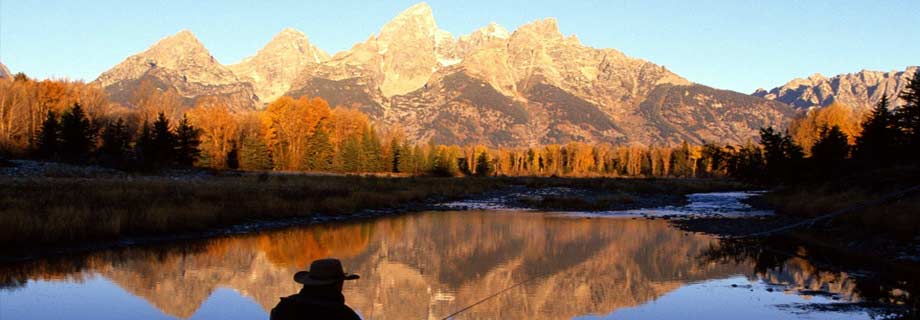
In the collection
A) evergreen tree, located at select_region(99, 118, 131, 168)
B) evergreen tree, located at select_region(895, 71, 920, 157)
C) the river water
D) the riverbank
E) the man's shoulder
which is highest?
evergreen tree, located at select_region(895, 71, 920, 157)

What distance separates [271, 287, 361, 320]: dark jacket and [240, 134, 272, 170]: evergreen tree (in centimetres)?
8228

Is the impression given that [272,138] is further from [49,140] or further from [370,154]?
[49,140]

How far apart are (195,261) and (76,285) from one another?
3733mm

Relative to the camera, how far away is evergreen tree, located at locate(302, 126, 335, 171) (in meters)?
91.8

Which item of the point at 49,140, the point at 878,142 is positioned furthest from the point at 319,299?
the point at 49,140

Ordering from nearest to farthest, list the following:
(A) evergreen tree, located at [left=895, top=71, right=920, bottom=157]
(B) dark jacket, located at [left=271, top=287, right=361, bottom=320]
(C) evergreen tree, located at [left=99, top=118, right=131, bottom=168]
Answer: (B) dark jacket, located at [left=271, top=287, right=361, bottom=320]
(A) evergreen tree, located at [left=895, top=71, right=920, bottom=157]
(C) evergreen tree, located at [left=99, top=118, right=131, bottom=168]

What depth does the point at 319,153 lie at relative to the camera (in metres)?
93.6

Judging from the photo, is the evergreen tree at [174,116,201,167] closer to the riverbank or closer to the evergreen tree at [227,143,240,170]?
the evergreen tree at [227,143,240,170]

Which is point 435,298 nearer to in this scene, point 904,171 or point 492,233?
point 492,233

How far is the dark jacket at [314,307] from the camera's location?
5.05m

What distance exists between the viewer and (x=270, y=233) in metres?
24.0

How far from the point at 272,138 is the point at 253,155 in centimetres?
1369

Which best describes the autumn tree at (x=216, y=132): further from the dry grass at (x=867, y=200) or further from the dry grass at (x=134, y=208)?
the dry grass at (x=867, y=200)

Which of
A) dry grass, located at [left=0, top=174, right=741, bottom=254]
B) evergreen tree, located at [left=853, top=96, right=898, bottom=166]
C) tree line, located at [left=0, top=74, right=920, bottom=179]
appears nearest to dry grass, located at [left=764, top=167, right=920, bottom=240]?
evergreen tree, located at [left=853, top=96, right=898, bottom=166]
